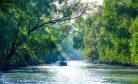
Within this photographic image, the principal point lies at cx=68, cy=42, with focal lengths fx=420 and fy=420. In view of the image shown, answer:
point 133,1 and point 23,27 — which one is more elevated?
point 133,1

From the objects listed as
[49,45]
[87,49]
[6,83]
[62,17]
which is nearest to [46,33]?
[49,45]

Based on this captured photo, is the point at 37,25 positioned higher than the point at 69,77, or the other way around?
the point at 37,25

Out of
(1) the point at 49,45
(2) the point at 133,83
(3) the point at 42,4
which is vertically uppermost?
(3) the point at 42,4

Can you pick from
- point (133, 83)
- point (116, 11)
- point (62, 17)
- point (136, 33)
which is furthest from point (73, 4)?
point (116, 11)

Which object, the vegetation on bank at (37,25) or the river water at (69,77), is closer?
the vegetation on bank at (37,25)

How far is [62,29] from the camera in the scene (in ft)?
163

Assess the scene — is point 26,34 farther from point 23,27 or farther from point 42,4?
point 42,4

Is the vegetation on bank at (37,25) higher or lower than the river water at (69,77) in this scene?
higher

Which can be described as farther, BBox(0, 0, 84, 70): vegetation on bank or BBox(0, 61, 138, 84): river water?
BBox(0, 61, 138, 84): river water

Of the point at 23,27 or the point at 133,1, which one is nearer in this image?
the point at 23,27

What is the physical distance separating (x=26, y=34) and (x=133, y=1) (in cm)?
4399

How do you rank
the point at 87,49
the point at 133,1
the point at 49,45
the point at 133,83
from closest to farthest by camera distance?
1. the point at 133,83
2. the point at 49,45
3. the point at 133,1
4. the point at 87,49

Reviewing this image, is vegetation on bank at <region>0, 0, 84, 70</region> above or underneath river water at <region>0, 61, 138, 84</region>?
above

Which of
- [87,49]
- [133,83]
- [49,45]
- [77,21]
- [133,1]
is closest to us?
[133,83]
